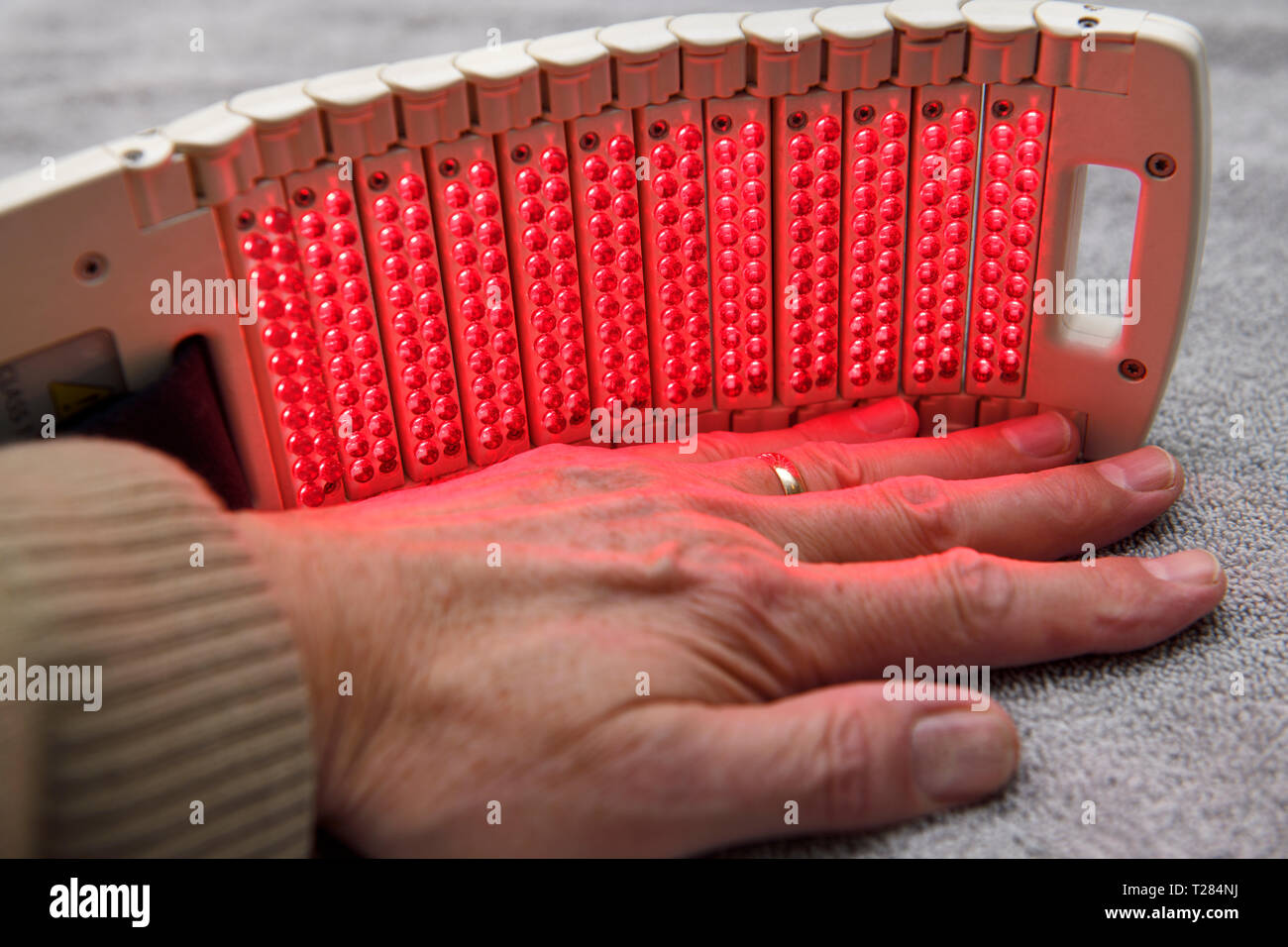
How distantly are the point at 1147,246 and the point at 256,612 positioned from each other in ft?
1.99

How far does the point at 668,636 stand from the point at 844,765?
11cm

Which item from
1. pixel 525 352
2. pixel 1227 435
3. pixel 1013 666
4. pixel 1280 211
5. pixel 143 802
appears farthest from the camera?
pixel 1280 211

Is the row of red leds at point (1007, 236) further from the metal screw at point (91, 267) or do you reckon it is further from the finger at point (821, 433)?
the metal screw at point (91, 267)

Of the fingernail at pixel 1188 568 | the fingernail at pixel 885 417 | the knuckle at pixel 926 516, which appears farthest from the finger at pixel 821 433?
the fingernail at pixel 1188 568

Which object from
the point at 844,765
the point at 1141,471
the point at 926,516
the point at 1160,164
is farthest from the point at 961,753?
the point at 1160,164

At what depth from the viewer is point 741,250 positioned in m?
0.86

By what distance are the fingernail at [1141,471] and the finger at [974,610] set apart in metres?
0.10

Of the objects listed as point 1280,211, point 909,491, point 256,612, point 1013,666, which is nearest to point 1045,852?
point 1013,666

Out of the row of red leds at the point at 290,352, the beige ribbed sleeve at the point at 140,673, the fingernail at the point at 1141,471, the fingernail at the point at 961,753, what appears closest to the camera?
the beige ribbed sleeve at the point at 140,673

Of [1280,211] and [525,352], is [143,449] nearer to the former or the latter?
[525,352]

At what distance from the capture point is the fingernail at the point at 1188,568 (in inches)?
29.9

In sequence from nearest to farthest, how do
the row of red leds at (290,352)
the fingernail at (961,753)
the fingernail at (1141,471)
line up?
the fingernail at (961,753)
the row of red leds at (290,352)
the fingernail at (1141,471)

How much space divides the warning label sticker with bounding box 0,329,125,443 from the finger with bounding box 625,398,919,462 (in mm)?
351

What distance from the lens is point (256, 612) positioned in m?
0.59
